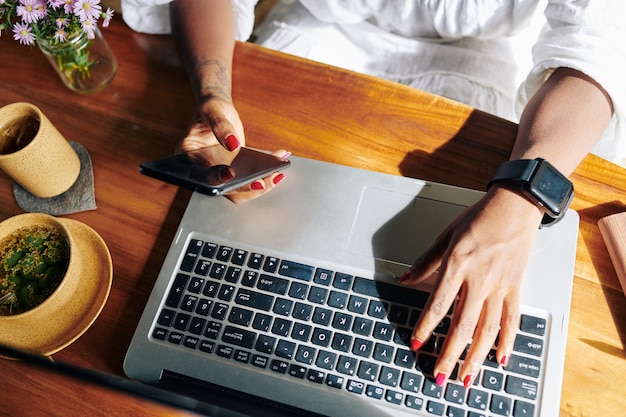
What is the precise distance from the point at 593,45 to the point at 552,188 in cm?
20

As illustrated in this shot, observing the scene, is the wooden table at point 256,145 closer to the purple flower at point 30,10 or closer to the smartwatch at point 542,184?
the smartwatch at point 542,184

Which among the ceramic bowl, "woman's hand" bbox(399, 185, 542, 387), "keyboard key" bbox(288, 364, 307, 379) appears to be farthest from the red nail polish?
the ceramic bowl

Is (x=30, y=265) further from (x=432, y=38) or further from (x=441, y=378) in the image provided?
(x=432, y=38)

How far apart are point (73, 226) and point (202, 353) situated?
24 cm

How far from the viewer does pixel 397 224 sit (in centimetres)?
66

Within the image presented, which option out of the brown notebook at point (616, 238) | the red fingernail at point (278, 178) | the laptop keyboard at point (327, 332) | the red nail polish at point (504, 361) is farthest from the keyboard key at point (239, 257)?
the brown notebook at point (616, 238)

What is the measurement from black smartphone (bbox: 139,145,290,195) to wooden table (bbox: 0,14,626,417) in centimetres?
7

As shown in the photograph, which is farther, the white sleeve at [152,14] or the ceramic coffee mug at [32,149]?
the white sleeve at [152,14]

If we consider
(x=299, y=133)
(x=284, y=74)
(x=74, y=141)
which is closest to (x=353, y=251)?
(x=299, y=133)

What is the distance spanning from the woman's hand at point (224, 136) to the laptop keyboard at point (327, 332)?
0.27ft

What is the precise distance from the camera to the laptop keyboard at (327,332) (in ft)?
1.82

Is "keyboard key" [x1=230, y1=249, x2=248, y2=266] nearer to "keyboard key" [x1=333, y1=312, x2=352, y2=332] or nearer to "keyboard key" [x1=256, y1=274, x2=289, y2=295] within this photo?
"keyboard key" [x1=256, y1=274, x2=289, y2=295]

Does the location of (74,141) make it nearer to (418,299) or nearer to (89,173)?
(89,173)

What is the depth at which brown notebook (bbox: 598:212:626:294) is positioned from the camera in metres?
0.61
